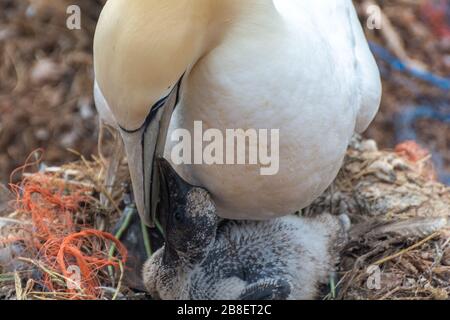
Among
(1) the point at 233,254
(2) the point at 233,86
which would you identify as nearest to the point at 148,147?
(2) the point at 233,86

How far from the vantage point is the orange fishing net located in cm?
266

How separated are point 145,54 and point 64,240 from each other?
1.00 m

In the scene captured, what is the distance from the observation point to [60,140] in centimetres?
459

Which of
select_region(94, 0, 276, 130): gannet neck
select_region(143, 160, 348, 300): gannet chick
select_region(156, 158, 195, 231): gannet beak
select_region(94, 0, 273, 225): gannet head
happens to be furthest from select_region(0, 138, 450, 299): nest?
select_region(94, 0, 276, 130): gannet neck

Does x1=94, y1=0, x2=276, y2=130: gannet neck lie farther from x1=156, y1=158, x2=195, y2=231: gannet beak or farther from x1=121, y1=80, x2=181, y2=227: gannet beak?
x1=156, y1=158, x2=195, y2=231: gannet beak

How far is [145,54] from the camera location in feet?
6.47

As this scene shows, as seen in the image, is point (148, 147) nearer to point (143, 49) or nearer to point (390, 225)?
point (143, 49)

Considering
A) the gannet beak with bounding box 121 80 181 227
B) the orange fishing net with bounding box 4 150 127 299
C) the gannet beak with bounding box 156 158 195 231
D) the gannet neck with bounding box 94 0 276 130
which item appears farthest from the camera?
the orange fishing net with bounding box 4 150 127 299

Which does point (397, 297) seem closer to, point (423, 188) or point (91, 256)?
point (423, 188)

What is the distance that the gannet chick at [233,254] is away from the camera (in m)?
2.54

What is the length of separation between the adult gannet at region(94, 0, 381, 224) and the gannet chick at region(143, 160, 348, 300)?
3.3 inches

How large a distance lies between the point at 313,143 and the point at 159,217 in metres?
0.57

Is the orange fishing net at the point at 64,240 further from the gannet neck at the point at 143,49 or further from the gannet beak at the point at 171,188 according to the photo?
the gannet neck at the point at 143,49
